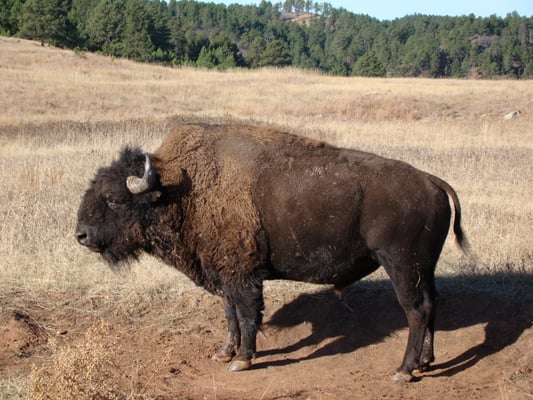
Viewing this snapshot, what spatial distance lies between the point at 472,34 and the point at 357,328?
6471 inches

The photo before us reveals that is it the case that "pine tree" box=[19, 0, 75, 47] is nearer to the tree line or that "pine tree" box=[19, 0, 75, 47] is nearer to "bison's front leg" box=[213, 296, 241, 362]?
the tree line

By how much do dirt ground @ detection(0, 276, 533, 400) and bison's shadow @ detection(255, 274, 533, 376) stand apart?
12 mm

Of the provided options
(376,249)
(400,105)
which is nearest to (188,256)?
(376,249)

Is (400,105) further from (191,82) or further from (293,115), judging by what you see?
(191,82)

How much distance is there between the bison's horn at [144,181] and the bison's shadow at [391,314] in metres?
2.24

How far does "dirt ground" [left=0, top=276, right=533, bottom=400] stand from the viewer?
6.38m

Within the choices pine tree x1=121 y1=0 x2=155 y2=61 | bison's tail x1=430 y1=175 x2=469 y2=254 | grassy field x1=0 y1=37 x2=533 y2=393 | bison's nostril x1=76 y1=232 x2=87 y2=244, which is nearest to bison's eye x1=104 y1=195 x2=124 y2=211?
bison's nostril x1=76 y1=232 x2=87 y2=244

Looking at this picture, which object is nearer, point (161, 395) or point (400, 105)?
point (161, 395)

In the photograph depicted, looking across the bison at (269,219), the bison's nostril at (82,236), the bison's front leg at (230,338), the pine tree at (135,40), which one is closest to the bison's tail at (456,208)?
the bison at (269,219)

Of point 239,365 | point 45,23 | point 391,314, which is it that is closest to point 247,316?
point 239,365

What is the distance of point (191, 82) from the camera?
157 feet

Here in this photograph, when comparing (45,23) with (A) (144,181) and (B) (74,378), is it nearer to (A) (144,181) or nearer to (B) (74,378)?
(A) (144,181)

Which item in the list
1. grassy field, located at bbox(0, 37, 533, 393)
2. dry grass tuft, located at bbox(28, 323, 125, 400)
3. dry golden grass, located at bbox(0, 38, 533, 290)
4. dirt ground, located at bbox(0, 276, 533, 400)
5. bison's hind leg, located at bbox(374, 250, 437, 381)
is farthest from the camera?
dry golden grass, located at bbox(0, 38, 533, 290)

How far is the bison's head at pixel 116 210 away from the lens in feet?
22.4
